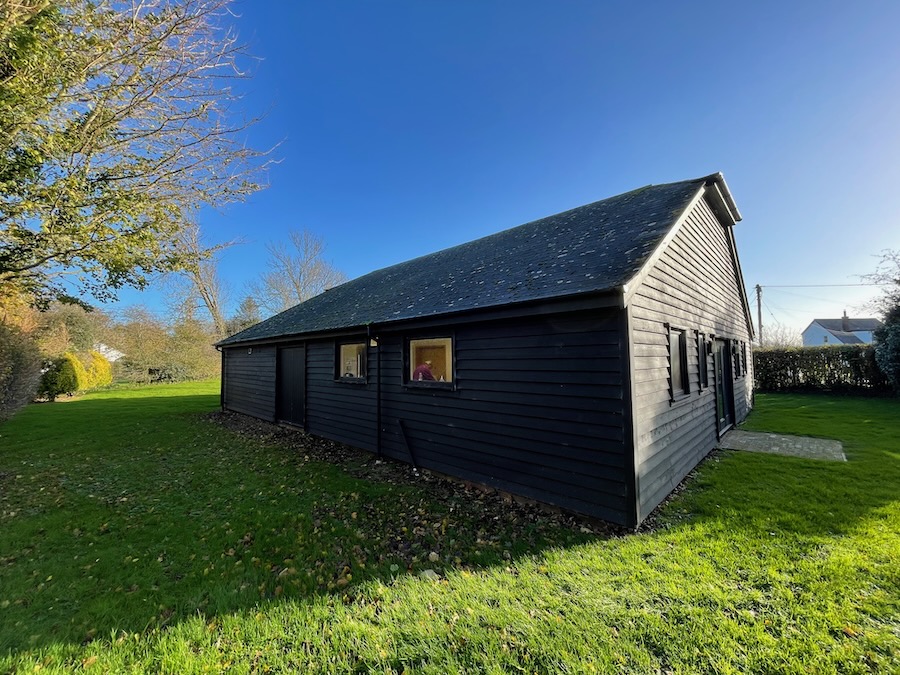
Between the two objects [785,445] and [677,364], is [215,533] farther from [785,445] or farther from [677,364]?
[785,445]

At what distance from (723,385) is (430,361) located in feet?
24.1

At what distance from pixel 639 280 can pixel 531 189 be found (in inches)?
362

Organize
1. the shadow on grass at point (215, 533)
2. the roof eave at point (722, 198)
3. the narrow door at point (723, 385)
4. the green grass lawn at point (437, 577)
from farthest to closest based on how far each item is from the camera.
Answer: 1. the narrow door at point (723, 385)
2. the roof eave at point (722, 198)
3. the shadow on grass at point (215, 533)
4. the green grass lawn at point (437, 577)

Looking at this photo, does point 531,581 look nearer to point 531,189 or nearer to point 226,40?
point 226,40

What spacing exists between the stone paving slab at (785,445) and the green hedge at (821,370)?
33.3 ft

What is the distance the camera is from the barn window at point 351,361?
770 centimetres

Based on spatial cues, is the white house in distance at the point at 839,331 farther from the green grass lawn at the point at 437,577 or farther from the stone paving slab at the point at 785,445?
the green grass lawn at the point at 437,577

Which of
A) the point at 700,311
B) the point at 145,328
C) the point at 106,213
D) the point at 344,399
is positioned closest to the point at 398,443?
the point at 344,399

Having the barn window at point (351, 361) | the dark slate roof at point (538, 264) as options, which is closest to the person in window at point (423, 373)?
the dark slate roof at point (538, 264)

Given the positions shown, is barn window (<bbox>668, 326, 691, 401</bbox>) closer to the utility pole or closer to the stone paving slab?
the stone paving slab

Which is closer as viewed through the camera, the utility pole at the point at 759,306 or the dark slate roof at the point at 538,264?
the dark slate roof at the point at 538,264

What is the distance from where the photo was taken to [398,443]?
6625mm

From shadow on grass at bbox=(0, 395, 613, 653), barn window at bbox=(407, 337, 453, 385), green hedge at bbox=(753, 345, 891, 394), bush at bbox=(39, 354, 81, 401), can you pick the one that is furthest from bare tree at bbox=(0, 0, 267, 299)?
green hedge at bbox=(753, 345, 891, 394)

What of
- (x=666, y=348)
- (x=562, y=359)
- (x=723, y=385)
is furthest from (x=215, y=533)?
(x=723, y=385)
